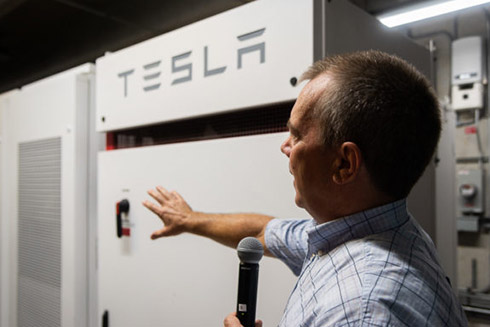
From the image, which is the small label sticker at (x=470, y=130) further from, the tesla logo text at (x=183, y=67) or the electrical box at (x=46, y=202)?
the electrical box at (x=46, y=202)

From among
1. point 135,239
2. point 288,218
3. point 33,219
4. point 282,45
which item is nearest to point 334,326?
point 288,218

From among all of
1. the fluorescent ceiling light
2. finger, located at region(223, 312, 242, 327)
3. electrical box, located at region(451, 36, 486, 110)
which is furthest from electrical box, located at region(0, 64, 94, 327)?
Result: electrical box, located at region(451, 36, 486, 110)

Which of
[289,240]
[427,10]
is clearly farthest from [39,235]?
[427,10]

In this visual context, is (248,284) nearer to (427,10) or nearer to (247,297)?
(247,297)

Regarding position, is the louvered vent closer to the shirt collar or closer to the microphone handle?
the microphone handle

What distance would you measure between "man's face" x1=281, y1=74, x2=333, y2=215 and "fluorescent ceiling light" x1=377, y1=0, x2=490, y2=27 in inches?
92.6

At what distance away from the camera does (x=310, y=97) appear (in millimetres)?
634

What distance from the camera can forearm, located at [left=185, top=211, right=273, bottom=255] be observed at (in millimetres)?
1054

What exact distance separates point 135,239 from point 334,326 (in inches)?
41.9

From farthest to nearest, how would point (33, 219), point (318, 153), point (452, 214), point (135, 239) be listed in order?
point (452, 214)
point (33, 219)
point (135, 239)
point (318, 153)

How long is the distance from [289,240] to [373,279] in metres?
0.44

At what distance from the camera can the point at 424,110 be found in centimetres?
57

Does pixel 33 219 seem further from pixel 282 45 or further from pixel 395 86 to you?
pixel 395 86

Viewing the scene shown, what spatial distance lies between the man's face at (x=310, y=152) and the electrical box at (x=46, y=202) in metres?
1.22
